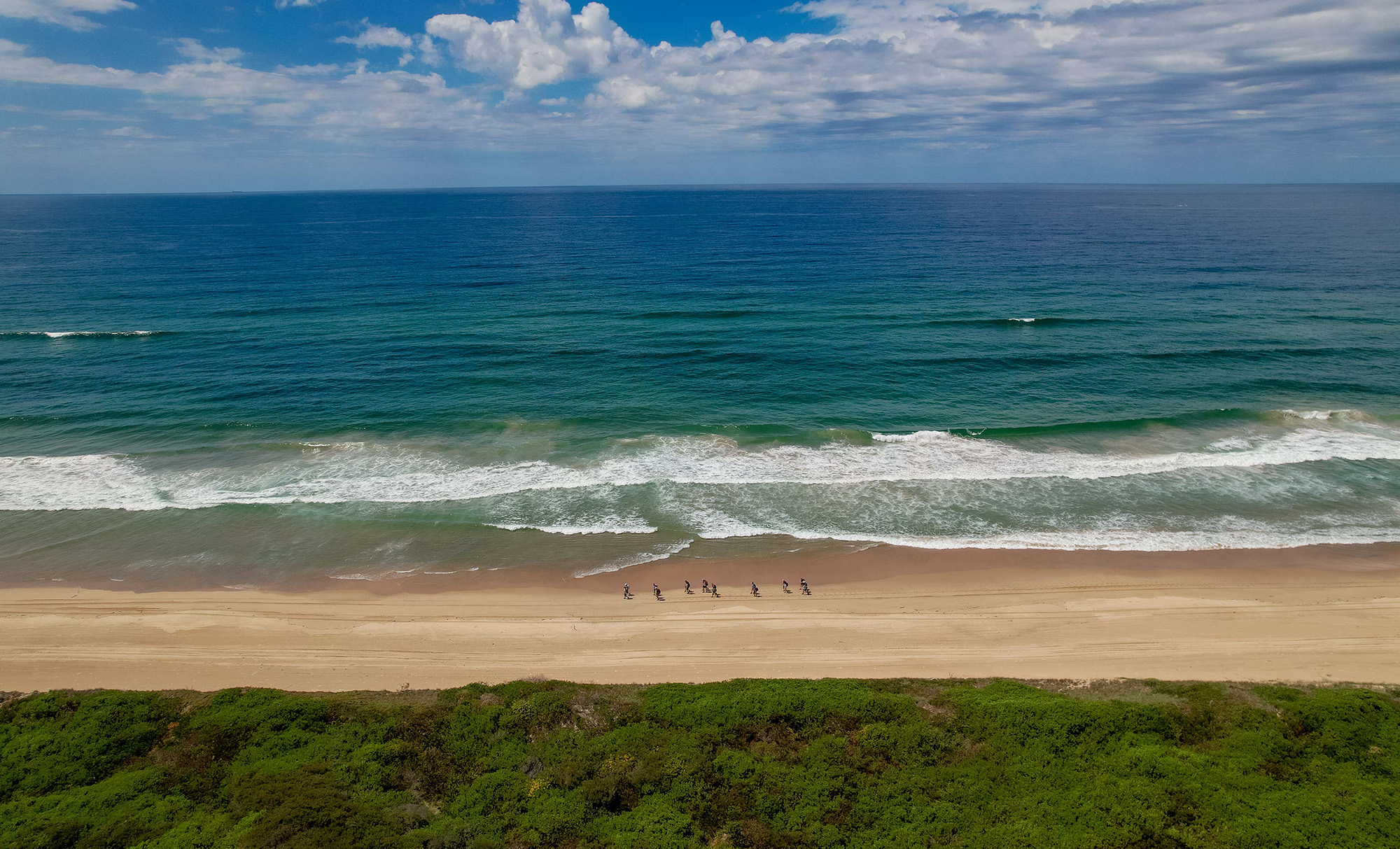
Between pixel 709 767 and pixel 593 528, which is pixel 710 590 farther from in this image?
pixel 709 767

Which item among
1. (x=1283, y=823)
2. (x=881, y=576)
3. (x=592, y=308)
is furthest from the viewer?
(x=592, y=308)

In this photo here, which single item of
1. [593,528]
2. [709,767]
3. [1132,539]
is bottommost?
[709,767]

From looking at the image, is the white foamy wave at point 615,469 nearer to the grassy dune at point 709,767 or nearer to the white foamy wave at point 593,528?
the white foamy wave at point 593,528

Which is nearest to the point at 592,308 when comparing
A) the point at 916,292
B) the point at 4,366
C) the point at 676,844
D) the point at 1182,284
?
the point at 916,292

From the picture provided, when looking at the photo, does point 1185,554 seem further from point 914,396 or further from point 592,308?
point 592,308

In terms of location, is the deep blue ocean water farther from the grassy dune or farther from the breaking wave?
the grassy dune

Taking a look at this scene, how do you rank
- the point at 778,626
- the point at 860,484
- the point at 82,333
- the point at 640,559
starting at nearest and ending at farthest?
the point at 778,626 < the point at 640,559 < the point at 860,484 < the point at 82,333

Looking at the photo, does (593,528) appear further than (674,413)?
No

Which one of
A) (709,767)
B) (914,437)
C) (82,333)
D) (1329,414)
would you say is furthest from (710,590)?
(82,333)
